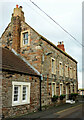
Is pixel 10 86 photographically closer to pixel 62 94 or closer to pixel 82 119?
pixel 82 119

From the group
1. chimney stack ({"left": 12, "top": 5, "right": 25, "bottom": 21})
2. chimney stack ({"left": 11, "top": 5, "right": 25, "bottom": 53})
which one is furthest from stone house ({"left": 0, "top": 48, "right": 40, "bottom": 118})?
chimney stack ({"left": 12, "top": 5, "right": 25, "bottom": 21})

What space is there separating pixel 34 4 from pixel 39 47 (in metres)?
6.05

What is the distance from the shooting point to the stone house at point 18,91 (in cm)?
995

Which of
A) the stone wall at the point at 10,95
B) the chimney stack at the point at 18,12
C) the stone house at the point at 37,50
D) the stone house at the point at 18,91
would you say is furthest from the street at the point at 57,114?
the chimney stack at the point at 18,12

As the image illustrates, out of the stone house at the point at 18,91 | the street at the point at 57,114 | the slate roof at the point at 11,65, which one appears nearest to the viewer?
the stone house at the point at 18,91

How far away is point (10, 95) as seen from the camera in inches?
405

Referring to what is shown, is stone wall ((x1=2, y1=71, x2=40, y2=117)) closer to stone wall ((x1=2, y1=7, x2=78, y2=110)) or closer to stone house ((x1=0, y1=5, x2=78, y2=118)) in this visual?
stone house ((x1=0, y1=5, x2=78, y2=118))

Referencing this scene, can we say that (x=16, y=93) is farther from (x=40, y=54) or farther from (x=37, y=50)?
(x=37, y=50)

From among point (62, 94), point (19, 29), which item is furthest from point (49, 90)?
point (19, 29)

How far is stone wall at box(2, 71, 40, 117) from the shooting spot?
9.82m

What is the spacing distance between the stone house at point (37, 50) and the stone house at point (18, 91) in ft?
4.47

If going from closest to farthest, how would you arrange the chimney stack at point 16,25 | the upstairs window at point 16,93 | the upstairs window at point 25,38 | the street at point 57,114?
1. the street at point 57,114
2. the upstairs window at point 16,93
3. the chimney stack at point 16,25
4. the upstairs window at point 25,38

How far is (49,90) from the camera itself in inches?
615

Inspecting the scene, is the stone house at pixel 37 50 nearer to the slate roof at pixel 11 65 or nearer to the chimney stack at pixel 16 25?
the chimney stack at pixel 16 25
